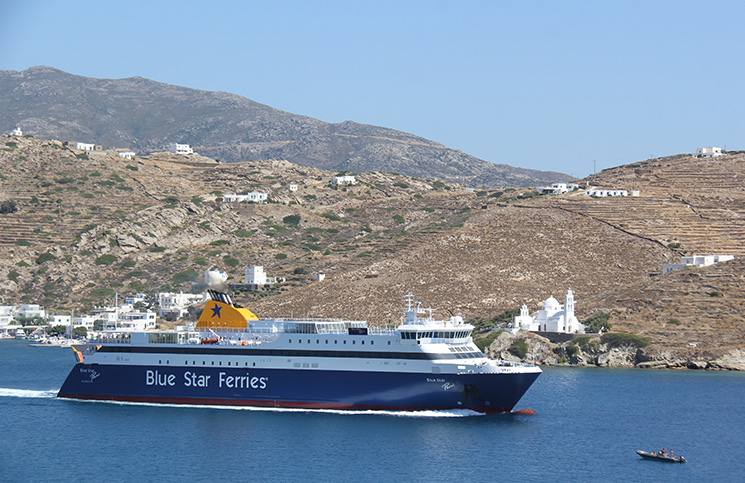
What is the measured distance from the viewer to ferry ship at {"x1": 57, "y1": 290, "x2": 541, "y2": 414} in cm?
4959

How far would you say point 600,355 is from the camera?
8038 centimetres

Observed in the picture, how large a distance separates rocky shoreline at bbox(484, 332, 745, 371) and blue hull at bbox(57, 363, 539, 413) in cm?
2987

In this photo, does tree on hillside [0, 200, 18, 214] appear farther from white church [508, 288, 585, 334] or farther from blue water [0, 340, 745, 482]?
blue water [0, 340, 745, 482]

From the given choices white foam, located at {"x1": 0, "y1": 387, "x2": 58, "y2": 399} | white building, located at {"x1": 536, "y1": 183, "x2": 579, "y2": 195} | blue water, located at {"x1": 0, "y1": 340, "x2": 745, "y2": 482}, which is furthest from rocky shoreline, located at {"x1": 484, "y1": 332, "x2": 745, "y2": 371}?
white building, located at {"x1": 536, "y1": 183, "x2": 579, "y2": 195}

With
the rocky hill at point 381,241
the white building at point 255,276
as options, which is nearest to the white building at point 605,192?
the rocky hill at point 381,241

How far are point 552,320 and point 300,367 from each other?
3860cm

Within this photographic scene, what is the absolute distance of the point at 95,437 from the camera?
46.1 meters

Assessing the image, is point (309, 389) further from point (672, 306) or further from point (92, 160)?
point (92, 160)

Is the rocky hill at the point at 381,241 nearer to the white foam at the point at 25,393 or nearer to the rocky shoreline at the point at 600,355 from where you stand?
the rocky shoreline at the point at 600,355

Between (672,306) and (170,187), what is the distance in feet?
308

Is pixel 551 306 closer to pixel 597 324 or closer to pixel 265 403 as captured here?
pixel 597 324

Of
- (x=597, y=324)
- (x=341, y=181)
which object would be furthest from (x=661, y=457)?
(x=341, y=181)

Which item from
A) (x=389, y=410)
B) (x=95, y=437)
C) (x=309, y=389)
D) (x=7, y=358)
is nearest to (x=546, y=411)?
(x=389, y=410)

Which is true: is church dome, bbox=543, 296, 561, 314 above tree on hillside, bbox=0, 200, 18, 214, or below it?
below
